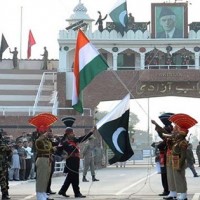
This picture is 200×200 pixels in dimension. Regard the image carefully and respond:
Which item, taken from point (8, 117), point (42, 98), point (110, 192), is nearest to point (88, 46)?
point (110, 192)

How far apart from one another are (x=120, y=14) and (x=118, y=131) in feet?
108

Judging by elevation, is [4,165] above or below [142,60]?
below

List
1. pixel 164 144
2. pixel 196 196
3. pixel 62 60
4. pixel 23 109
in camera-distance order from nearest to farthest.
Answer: pixel 164 144, pixel 196 196, pixel 23 109, pixel 62 60

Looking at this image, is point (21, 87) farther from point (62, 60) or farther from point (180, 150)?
point (180, 150)

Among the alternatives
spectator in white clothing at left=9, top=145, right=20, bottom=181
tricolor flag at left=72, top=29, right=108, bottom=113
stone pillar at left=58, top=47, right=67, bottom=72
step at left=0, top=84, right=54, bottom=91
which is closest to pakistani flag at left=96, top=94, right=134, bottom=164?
tricolor flag at left=72, top=29, right=108, bottom=113

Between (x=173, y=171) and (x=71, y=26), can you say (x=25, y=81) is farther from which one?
(x=173, y=171)

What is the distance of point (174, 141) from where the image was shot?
18.0 meters

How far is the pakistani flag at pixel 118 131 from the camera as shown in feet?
62.1

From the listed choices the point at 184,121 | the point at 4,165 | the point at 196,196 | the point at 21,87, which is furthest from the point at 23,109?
the point at 184,121

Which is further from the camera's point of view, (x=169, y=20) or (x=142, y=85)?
(x=169, y=20)

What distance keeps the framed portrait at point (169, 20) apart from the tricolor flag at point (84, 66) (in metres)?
31.8

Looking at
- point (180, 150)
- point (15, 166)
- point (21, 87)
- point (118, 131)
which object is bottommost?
point (15, 166)

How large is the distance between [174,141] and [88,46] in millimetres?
4270

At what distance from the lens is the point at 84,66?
21188 millimetres
